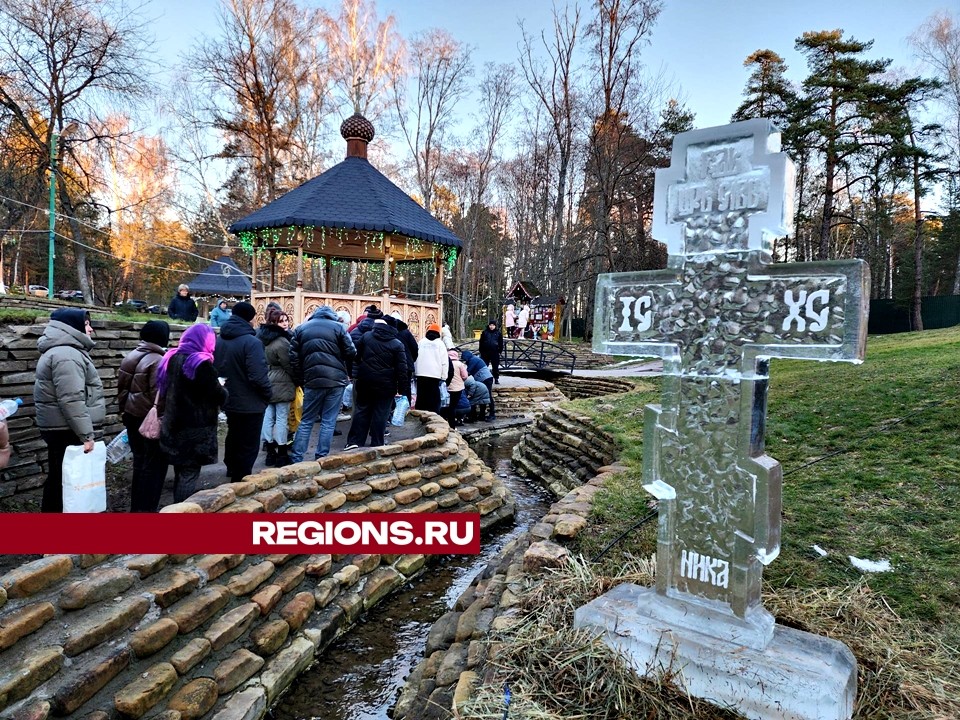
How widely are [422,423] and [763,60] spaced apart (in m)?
22.9

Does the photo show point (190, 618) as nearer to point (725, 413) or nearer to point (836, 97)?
point (725, 413)

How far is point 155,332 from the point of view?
4184 mm

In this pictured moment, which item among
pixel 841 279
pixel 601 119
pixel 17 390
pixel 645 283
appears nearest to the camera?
pixel 841 279

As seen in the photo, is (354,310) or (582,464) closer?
(582,464)

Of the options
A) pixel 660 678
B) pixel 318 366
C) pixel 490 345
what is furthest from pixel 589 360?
pixel 660 678

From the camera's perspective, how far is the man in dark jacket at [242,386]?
450cm

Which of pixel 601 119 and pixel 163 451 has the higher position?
pixel 601 119

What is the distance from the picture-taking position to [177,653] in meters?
2.88

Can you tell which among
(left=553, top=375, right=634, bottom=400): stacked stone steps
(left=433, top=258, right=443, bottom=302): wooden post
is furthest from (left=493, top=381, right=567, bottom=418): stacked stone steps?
(left=433, top=258, right=443, bottom=302): wooden post

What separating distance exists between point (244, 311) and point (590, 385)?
39.8 ft

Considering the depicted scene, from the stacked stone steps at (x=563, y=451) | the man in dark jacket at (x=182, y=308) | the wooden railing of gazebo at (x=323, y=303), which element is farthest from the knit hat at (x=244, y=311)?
the man in dark jacket at (x=182, y=308)

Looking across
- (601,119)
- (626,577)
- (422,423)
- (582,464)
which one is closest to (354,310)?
(422,423)

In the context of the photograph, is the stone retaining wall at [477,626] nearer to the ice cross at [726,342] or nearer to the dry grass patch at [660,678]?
the dry grass patch at [660,678]

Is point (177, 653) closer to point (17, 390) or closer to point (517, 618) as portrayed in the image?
point (517, 618)
